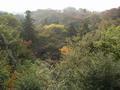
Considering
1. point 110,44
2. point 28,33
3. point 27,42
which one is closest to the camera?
point 110,44

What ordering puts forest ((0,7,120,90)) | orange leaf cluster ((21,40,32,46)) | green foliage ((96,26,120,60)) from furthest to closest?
orange leaf cluster ((21,40,32,46)), green foliage ((96,26,120,60)), forest ((0,7,120,90))

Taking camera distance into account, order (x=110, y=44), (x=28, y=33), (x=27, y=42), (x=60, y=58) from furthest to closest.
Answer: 1. (x=28, y=33)
2. (x=27, y=42)
3. (x=60, y=58)
4. (x=110, y=44)

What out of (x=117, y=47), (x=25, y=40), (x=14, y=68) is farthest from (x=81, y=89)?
(x=25, y=40)

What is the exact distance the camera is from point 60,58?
111 feet

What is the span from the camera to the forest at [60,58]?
1589 centimetres

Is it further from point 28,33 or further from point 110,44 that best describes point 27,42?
point 110,44

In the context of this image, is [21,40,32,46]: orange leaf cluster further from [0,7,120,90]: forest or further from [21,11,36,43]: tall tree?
[21,11,36,43]: tall tree

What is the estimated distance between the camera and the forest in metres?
15.9

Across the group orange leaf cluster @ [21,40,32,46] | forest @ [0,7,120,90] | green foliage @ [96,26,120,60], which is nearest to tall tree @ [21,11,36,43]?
forest @ [0,7,120,90]

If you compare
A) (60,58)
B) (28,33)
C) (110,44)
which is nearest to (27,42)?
(28,33)

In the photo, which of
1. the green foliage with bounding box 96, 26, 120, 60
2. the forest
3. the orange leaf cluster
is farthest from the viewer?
the orange leaf cluster

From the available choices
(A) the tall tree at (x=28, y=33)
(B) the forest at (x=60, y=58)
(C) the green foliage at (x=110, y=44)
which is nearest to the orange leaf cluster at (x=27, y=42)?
(B) the forest at (x=60, y=58)

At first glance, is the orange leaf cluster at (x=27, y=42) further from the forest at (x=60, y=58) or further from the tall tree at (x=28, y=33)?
the tall tree at (x=28, y=33)

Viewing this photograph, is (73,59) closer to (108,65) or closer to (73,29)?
Answer: (108,65)
